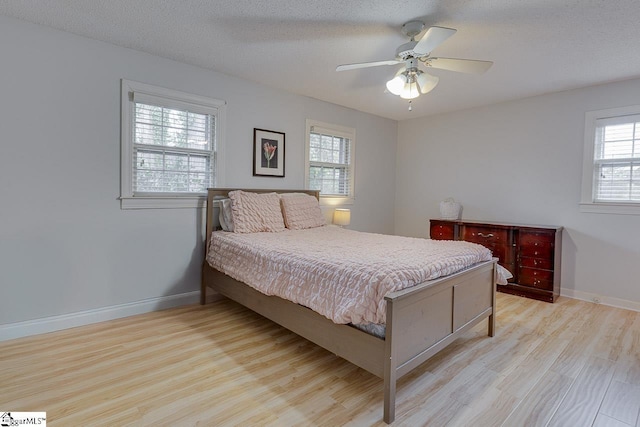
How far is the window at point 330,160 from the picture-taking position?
14.5ft

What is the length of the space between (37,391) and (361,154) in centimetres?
435

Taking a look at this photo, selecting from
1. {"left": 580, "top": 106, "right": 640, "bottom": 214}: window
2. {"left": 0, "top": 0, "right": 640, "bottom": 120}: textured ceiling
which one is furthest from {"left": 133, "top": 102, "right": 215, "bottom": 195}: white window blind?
{"left": 580, "top": 106, "right": 640, "bottom": 214}: window

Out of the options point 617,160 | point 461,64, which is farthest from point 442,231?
point 461,64

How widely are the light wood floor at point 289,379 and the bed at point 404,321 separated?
0.22m

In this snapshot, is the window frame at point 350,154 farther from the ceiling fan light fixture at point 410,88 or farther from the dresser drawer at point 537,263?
the dresser drawer at point 537,263

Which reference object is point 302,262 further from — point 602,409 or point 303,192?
point 303,192

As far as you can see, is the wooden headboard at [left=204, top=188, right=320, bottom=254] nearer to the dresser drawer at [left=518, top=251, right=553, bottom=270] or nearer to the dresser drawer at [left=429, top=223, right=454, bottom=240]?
the dresser drawer at [left=429, top=223, right=454, bottom=240]

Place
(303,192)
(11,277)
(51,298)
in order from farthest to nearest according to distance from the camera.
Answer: (303,192)
(51,298)
(11,277)

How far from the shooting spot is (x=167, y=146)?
3158mm

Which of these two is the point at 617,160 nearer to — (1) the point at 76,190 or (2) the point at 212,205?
(2) the point at 212,205

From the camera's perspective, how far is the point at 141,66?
2973 mm

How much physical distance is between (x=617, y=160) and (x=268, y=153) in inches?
152

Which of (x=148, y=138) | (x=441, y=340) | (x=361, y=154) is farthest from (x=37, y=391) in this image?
(x=361, y=154)

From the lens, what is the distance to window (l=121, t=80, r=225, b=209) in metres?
2.93
